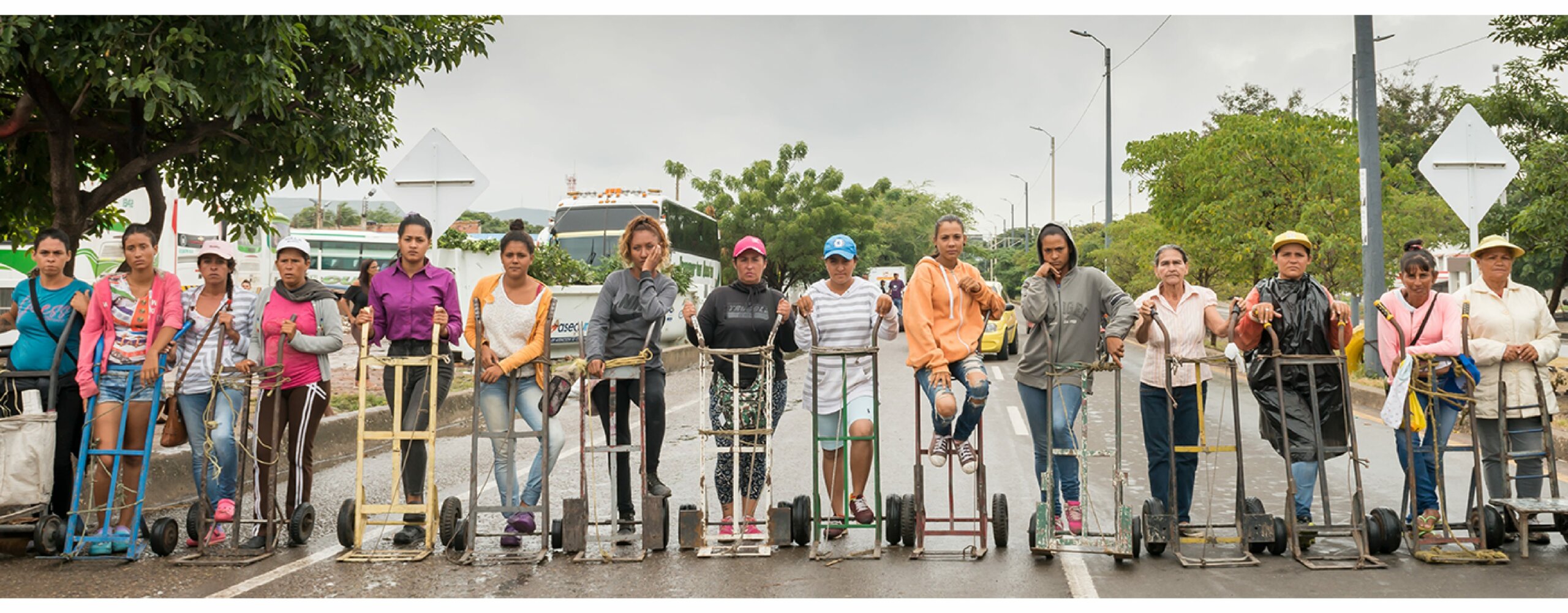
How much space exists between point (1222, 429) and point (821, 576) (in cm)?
727

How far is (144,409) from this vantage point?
6.45m

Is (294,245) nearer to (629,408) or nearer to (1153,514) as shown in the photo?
(629,408)

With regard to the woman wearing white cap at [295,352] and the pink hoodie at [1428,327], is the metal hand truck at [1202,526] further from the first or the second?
the woman wearing white cap at [295,352]

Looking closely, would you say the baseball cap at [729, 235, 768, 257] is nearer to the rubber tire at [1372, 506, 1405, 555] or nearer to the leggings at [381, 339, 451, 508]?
the leggings at [381, 339, 451, 508]

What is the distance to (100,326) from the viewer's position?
6.37 metres

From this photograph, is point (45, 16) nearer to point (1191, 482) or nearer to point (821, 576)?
point (821, 576)

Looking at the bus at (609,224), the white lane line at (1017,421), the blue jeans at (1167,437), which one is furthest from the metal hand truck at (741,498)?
the bus at (609,224)

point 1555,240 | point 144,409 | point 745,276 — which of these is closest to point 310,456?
point 144,409

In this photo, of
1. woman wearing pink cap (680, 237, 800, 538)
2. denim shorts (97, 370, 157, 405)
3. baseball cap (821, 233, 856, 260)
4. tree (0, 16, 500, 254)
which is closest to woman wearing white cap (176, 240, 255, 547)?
denim shorts (97, 370, 157, 405)

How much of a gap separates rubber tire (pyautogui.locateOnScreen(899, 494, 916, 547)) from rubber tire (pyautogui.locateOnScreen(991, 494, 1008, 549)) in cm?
43

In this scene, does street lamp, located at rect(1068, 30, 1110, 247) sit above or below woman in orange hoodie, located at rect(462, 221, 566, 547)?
above

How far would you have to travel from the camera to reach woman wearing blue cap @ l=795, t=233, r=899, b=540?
21.2 ft

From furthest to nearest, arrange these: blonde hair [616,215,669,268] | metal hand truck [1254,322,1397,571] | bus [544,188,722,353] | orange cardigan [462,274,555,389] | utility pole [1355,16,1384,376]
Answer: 1. bus [544,188,722,353]
2. utility pole [1355,16,1384,376]
3. blonde hair [616,215,669,268]
4. orange cardigan [462,274,555,389]
5. metal hand truck [1254,322,1397,571]

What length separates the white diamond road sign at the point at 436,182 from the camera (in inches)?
380
